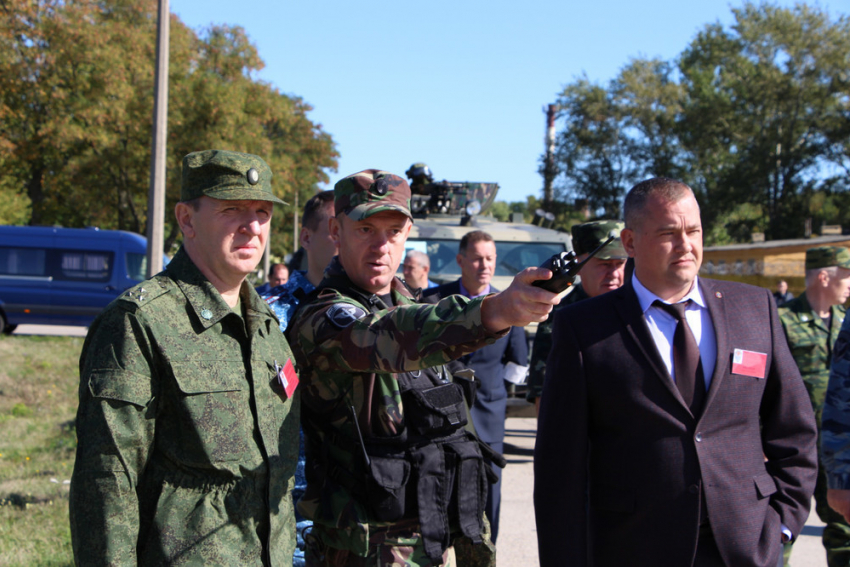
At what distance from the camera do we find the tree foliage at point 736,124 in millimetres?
35906

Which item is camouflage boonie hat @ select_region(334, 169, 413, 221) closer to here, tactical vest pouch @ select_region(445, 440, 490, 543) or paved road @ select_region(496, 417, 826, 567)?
tactical vest pouch @ select_region(445, 440, 490, 543)

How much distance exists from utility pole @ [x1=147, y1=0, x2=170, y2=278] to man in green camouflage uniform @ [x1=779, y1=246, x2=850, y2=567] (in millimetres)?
7395

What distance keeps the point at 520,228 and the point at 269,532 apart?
25.3ft

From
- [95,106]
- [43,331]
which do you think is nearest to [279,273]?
[43,331]

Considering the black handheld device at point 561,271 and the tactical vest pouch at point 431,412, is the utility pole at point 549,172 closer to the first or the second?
the tactical vest pouch at point 431,412

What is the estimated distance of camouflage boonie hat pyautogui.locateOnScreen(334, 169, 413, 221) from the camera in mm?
2471

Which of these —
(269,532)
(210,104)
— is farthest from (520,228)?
(210,104)

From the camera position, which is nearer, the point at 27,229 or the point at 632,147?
the point at 27,229

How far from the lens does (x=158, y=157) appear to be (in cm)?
991

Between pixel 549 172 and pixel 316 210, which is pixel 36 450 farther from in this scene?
pixel 549 172

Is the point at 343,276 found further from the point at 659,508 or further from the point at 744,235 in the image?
the point at 744,235

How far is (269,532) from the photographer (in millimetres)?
2203

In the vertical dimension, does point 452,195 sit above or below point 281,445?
above

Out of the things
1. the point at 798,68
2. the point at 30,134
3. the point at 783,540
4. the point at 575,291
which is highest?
the point at 798,68
